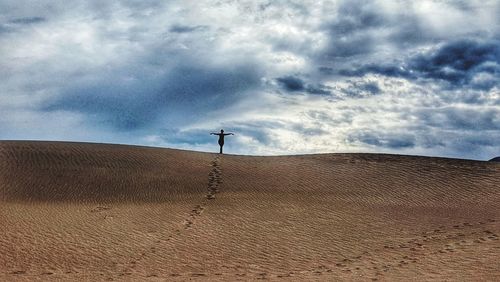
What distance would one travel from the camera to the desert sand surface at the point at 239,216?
1224 centimetres

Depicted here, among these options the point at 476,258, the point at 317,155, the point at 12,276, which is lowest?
the point at 12,276

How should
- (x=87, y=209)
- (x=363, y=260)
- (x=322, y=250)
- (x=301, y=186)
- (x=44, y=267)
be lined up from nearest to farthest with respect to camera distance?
1. (x=44, y=267)
2. (x=363, y=260)
3. (x=322, y=250)
4. (x=87, y=209)
5. (x=301, y=186)

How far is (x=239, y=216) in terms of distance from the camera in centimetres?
1728

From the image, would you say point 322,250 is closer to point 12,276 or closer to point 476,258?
point 476,258

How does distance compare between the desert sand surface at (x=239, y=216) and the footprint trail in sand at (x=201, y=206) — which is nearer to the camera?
the desert sand surface at (x=239, y=216)

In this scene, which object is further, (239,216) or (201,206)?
(201,206)

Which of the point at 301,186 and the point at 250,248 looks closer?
the point at 250,248

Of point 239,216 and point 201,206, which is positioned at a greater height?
point 201,206

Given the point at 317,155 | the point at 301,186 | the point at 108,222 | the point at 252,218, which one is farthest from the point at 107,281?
the point at 317,155

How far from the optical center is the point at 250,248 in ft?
45.6

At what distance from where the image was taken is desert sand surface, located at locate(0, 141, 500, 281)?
482 inches

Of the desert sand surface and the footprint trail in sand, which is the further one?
the footprint trail in sand

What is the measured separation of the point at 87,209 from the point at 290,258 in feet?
28.4

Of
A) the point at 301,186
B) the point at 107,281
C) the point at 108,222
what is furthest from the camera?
the point at 301,186
